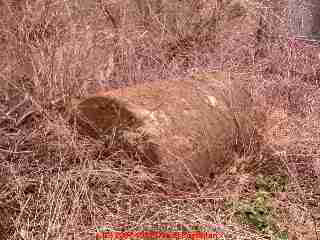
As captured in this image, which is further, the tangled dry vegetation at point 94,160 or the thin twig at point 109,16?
the thin twig at point 109,16

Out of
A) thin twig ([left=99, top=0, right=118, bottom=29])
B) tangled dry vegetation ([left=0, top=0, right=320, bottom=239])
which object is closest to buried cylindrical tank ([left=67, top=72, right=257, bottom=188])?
tangled dry vegetation ([left=0, top=0, right=320, bottom=239])

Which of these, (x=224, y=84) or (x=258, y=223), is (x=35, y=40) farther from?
(x=258, y=223)

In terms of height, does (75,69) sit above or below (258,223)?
above

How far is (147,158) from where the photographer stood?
3074 millimetres

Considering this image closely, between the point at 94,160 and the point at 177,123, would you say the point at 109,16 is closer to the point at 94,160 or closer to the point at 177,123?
the point at 177,123

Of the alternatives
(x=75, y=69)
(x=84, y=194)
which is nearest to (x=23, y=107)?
(x=75, y=69)

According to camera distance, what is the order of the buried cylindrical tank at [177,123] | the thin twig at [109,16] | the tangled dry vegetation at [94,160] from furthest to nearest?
1. the thin twig at [109,16]
2. the buried cylindrical tank at [177,123]
3. the tangled dry vegetation at [94,160]

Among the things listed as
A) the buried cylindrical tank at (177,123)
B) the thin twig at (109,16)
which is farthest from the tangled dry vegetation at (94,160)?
the thin twig at (109,16)

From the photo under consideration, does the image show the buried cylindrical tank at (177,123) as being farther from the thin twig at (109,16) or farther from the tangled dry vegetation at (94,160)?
the thin twig at (109,16)

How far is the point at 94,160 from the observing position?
3.14m

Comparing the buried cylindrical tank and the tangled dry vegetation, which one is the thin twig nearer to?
the tangled dry vegetation

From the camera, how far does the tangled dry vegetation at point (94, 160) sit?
284cm

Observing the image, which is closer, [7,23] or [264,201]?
[264,201]

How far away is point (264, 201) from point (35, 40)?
2.09 m
